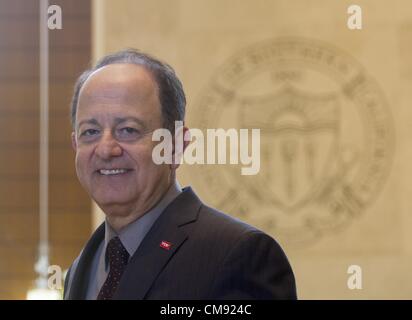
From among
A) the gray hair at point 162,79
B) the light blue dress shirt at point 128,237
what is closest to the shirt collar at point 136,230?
the light blue dress shirt at point 128,237

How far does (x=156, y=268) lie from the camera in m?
0.85

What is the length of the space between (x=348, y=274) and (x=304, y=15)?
0.87 meters

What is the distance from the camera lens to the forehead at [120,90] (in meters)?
0.88

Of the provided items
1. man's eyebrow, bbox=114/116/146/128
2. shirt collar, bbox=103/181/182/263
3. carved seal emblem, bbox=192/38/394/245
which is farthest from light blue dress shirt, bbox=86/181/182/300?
carved seal emblem, bbox=192/38/394/245

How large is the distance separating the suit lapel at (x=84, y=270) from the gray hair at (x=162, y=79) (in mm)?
173

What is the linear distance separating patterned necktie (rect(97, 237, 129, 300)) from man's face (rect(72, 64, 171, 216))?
45 mm

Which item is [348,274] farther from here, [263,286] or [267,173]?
[263,286]

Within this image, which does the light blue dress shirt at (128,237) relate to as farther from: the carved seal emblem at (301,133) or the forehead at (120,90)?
the carved seal emblem at (301,133)

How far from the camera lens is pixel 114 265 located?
2.96 feet

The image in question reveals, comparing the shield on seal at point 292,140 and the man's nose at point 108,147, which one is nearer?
the man's nose at point 108,147

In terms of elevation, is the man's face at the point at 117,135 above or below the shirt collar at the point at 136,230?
above

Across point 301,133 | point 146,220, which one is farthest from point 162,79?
point 301,133

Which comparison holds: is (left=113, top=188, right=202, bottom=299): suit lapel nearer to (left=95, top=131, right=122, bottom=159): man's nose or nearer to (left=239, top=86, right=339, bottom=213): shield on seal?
(left=95, top=131, right=122, bottom=159): man's nose

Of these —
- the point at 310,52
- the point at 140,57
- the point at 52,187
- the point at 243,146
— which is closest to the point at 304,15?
the point at 310,52
